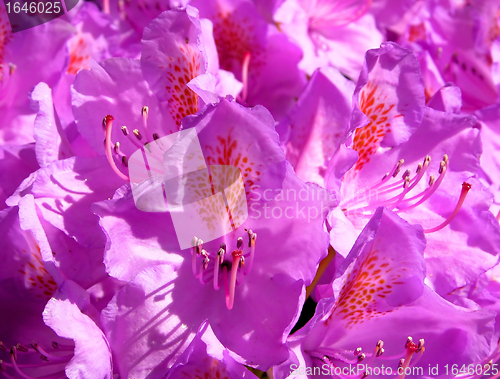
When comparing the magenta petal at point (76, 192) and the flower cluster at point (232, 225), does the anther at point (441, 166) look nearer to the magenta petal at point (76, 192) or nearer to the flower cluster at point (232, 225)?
the flower cluster at point (232, 225)

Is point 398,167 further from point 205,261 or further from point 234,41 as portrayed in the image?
point 234,41

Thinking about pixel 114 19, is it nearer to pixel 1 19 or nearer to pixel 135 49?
pixel 135 49

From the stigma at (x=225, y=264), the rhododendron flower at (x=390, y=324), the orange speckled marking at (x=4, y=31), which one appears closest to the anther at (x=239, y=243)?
the stigma at (x=225, y=264)

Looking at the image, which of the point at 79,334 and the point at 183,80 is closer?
the point at 79,334

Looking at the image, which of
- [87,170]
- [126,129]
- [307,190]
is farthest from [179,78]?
[307,190]

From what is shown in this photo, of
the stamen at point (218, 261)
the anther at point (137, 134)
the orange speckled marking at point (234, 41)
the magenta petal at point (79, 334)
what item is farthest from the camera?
the orange speckled marking at point (234, 41)

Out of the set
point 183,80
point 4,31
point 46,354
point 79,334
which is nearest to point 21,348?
point 46,354
